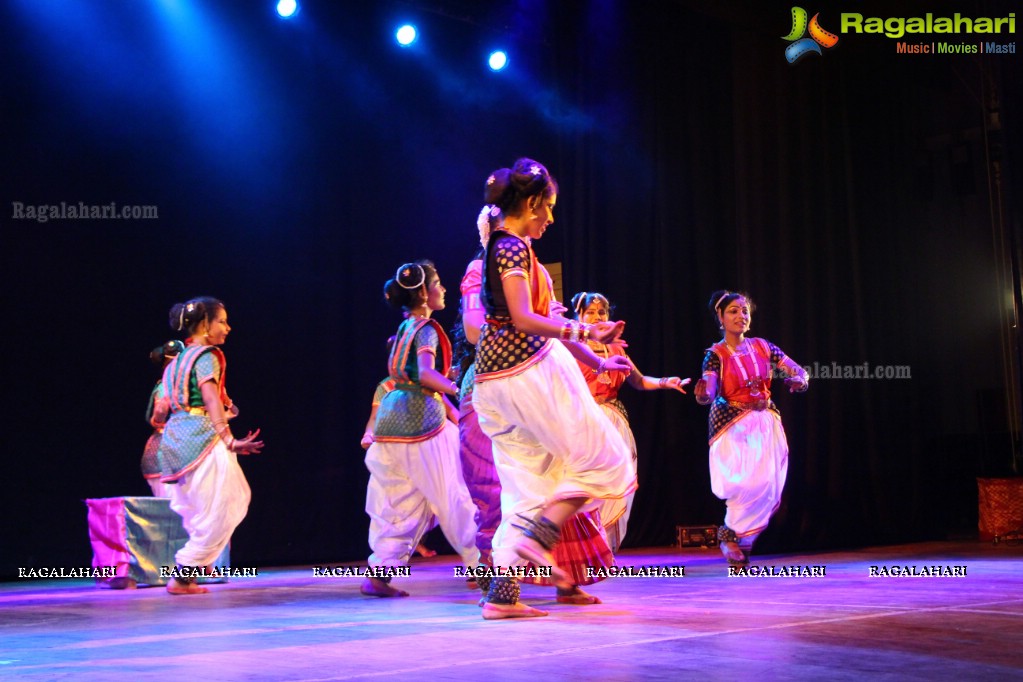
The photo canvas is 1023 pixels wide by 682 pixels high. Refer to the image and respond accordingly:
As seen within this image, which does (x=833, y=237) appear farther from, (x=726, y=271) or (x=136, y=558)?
(x=136, y=558)

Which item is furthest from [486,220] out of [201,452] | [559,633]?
[201,452]

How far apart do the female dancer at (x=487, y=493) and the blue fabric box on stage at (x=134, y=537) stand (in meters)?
2.41

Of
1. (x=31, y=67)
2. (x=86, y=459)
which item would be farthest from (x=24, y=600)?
(x=31, y=67)

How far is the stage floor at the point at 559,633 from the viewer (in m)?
2.62

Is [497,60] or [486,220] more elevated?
[497,60]

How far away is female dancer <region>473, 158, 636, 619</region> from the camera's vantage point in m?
3.59

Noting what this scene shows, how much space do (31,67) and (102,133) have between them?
59 cm

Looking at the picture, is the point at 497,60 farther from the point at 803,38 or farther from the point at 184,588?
the point at 184,588

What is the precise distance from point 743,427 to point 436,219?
3333 mm

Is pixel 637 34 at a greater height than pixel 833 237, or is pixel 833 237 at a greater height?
pixel 637 34

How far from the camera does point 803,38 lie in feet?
28.0

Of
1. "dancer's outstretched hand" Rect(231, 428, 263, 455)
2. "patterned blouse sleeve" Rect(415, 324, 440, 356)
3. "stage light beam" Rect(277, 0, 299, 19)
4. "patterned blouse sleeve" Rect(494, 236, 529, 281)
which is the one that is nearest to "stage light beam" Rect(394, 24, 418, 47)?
"stage light beam" Rect(277, 0, 299, 19)

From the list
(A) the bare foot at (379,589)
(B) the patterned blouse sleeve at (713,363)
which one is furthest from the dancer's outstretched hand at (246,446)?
(B) the patterned blouse sleeve at (713,363)

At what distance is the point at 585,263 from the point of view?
893 centimetres
